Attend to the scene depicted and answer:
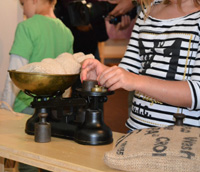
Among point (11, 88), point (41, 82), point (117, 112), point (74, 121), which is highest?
point (41, 82)

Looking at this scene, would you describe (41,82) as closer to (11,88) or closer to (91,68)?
(91,68)

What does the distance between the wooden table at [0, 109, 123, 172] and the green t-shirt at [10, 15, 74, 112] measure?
27.6 inches

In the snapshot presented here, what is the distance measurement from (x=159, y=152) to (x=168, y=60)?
18.7 inches

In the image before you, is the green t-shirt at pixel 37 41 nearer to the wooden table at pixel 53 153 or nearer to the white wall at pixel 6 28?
the white wall at pixel 6 28

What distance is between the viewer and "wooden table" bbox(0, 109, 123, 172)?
2.99ft

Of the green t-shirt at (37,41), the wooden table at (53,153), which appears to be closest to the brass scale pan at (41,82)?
the wooden table at (53,153)

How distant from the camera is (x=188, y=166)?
774mm

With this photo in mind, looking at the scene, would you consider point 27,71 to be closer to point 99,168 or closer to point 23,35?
point 99,168

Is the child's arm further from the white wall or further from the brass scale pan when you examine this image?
the brass scale pan

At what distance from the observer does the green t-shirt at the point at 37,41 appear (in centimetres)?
189

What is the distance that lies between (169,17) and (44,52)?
883mm

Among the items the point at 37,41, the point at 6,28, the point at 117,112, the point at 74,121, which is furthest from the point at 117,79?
the point at 117,112

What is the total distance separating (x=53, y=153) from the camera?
996mm

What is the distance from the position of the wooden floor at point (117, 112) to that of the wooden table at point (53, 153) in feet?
8.46
